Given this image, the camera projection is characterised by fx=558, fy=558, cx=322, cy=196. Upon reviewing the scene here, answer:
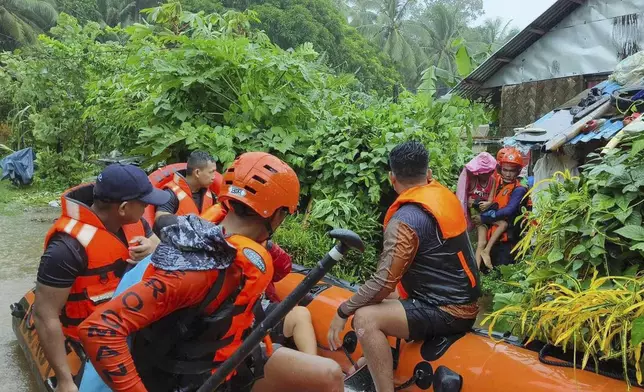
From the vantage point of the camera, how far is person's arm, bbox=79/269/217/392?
183cm

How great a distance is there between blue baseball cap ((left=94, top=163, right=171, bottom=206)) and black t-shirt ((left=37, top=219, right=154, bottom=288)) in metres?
0.28

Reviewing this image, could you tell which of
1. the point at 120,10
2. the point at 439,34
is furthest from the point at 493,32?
the point at 120,10

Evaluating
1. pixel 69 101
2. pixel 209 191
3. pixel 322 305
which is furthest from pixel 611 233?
pixel 69 101

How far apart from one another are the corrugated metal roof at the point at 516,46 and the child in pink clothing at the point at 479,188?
4304 millimetres

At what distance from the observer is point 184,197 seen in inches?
195

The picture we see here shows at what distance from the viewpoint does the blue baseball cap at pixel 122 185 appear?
279cm

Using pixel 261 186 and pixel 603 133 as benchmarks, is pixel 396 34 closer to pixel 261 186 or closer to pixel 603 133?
pixel 603 133

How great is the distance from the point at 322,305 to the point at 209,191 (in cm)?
178

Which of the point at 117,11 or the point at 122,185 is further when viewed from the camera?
the point at 117,11

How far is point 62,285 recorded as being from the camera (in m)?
2.68

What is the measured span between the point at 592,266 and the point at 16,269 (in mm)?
7764

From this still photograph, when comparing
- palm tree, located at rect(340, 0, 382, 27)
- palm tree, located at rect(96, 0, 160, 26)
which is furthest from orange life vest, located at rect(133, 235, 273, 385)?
palm tree, located at rect(340, 0, 382, 27)

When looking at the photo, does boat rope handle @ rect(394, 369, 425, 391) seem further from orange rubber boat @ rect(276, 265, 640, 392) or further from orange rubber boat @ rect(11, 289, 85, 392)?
orange rubber boat @ rect(11, 289, 85, 392)

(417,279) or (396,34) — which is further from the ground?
(417,279)
